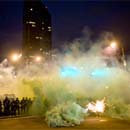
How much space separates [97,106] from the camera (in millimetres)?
17438

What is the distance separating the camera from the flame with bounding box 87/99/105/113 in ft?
56.6

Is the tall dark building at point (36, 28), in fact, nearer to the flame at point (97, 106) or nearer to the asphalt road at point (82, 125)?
the flame at point (97, 106)

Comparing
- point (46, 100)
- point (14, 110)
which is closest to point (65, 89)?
point (46, 100)

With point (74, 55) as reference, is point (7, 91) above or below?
below

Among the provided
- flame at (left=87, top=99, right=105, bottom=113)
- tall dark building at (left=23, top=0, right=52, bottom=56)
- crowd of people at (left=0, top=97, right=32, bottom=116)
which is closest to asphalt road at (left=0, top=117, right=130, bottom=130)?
flame at (left=87, top=99, right=105, bottom=113)

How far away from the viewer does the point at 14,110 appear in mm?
18219

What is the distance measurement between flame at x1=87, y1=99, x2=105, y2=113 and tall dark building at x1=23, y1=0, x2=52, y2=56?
366 ft

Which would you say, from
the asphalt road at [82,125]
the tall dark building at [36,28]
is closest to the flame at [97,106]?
the asphalt road at [82,125]

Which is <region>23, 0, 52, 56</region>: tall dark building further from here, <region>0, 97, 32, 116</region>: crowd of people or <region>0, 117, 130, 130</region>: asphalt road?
<region>0, 117, 130, 130</region>: asphalt road

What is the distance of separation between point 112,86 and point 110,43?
3131mm

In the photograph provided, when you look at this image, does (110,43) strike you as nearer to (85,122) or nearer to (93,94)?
(93,94)

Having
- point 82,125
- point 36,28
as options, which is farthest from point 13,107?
point 36,28

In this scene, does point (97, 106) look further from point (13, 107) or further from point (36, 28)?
point (36, 28)

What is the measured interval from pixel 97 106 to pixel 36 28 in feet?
416
